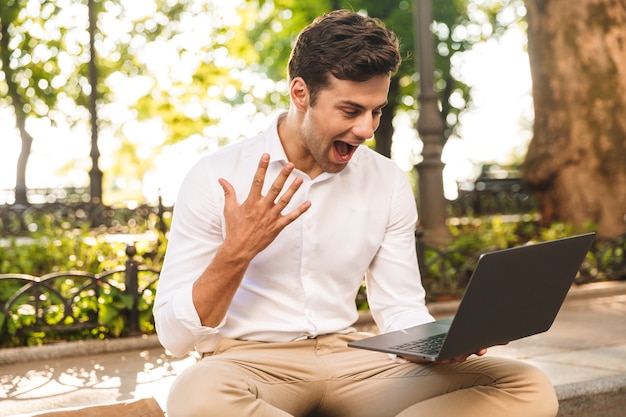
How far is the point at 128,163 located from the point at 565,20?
48107mm

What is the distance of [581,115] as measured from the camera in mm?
12555

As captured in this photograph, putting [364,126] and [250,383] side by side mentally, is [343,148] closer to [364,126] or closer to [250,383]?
[364,126]

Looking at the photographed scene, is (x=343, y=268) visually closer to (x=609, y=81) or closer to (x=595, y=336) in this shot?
(x=595, y=336)

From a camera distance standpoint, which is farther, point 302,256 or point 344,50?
point 302,256

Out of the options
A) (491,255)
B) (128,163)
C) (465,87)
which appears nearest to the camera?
(491,255)

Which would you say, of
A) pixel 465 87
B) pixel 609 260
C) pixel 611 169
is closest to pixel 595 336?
pixel 609 260

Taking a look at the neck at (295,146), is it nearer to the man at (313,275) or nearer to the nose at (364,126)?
the man at (313,275)

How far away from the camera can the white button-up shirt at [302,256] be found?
11.5ft

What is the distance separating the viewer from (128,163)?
58.6m

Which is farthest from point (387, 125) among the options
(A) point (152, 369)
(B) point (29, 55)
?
(A) point (152, 369)

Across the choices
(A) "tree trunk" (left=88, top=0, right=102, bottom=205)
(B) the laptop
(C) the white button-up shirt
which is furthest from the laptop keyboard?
(A) "tree trunk" (left=88, top=0, right=102, bottom=205)

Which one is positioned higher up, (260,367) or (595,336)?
(260,367)

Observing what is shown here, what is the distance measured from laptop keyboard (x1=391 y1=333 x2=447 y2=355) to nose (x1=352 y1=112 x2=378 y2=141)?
2.45 ft

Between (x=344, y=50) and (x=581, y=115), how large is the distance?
971 centimetres
